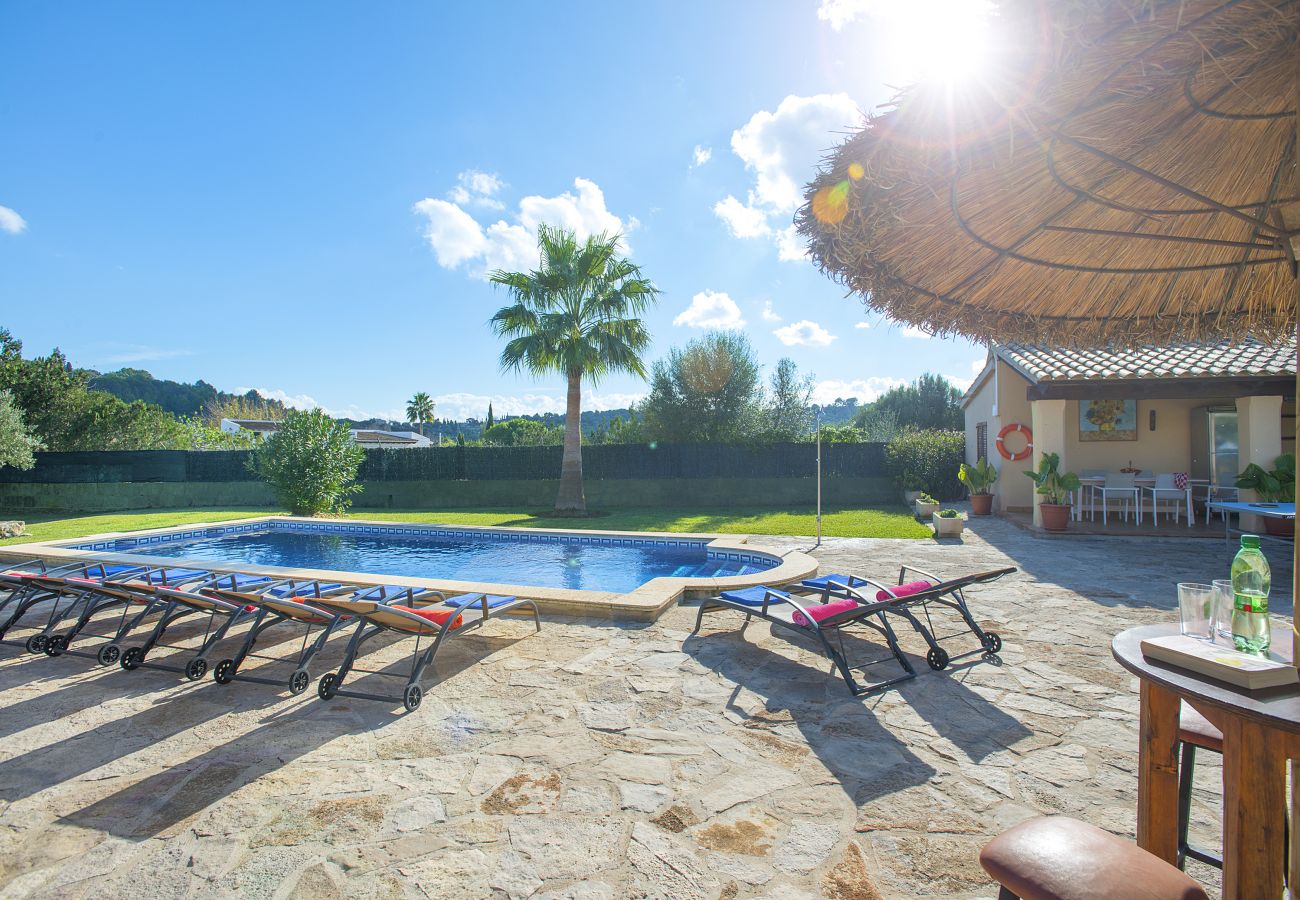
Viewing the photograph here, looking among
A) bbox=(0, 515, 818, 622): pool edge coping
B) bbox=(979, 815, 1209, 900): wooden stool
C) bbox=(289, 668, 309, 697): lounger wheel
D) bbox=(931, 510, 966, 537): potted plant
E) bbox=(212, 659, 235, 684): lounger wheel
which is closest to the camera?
bbox=(979, 815, 1209, 900): wooden stool

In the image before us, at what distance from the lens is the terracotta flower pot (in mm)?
10703

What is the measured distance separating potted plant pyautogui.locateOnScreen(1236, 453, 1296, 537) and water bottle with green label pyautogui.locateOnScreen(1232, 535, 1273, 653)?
1071cm

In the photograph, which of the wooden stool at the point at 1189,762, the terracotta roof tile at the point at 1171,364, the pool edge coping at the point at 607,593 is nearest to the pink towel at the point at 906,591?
the pool edge coping at the point at 607,593

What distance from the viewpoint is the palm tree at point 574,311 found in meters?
16.0

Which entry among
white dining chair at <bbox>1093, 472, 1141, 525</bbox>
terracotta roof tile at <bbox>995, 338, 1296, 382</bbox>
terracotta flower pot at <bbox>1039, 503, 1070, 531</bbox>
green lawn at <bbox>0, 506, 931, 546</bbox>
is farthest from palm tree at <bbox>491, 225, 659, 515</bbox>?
white dining chair at <bbox>1093, 472, 1141, 525</bbox>

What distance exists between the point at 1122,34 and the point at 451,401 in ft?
208

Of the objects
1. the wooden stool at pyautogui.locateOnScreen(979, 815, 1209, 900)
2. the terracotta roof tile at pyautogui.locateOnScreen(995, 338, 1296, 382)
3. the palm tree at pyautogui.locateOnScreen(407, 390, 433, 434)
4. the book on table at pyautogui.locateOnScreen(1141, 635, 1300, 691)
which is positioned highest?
the palm tree at pyautogui.locateOnScreen(407, 390, 433, 434)

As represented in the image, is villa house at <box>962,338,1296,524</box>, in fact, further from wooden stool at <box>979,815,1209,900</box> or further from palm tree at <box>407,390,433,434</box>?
palm tree at <box>407,390,433,434</box>

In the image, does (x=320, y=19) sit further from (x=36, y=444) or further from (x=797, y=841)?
(x=36, y=444)

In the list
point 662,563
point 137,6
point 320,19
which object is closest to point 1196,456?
point 662,563

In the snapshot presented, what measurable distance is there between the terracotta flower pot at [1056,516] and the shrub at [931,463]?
221 inches

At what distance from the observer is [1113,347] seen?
365cm

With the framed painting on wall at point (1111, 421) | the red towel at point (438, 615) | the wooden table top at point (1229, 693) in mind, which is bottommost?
the red towel at point (438, 615)

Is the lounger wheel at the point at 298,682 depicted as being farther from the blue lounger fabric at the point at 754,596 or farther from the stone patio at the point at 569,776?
the blue lounger fabric at the point at 754,596
